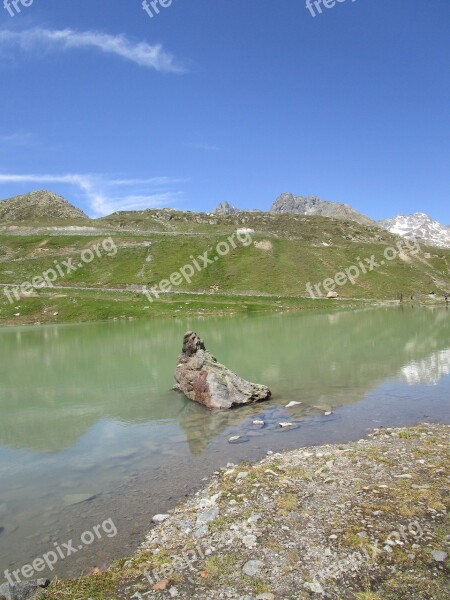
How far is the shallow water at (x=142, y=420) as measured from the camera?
1291 centimetres

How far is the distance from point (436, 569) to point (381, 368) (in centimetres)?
2562

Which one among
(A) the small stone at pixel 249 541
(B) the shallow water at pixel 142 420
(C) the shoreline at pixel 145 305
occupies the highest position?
(C) the shoreline at pixel 145 305

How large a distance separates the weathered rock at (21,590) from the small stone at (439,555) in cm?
852

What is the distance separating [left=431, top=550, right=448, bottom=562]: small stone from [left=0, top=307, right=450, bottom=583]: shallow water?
7220mm

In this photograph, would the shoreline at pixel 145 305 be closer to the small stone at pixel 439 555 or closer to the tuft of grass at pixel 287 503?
the tuft of grass at pixel 287 503

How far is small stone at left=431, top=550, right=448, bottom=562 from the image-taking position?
9.24 meters

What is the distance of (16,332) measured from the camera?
7375cm

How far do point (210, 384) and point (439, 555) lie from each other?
17258mm

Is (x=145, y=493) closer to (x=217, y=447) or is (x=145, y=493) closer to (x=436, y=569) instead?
(x=217, y=447)

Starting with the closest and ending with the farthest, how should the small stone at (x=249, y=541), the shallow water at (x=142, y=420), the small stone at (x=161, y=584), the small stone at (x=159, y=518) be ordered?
1. the small stone at (x=161, y=584)
2. the small stone at (x=249, y=541)
3. the small stone at (x=159, y=518)
4. the shallow water at (x=142, y=420)

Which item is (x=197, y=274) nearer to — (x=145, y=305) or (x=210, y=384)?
(x=145, y=305)

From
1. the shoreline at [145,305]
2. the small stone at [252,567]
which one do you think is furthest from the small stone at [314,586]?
the shoreline at [145,305]

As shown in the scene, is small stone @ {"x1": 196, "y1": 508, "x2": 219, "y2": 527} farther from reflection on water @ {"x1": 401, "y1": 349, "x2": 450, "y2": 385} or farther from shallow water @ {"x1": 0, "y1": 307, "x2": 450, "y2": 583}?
reflection on water @ {"x1": 401, "y1": 349, "x2": 450, "y2": 385}

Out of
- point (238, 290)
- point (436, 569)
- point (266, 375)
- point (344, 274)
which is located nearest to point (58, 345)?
point (266, 375)
